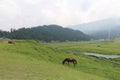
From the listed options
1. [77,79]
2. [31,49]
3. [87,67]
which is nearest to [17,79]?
[77,79]

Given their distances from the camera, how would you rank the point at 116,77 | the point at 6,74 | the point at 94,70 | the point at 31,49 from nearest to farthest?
1. the point at 6,74
2. the point at 116,77
3. the point at 94,70
4. the point at 31,49

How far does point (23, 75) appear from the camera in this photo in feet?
87.9

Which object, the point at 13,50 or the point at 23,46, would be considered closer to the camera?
the point at 13,50

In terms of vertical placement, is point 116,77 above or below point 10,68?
below

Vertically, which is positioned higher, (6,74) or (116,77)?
(6,74)

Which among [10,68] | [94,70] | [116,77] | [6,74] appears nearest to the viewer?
[6,74]

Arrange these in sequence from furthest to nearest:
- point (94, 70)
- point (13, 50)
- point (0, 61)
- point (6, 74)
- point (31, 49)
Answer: point (31, 49) → point (13, 50) → point (94, 70) → point (0, 61) → point (6, 74)

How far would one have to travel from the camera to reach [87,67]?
149 feet

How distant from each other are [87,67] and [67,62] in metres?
3.29

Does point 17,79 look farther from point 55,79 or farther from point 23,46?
point 23,46

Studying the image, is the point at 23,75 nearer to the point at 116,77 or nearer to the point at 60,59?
the point at 116,77

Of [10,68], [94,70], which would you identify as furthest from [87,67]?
[10,68]

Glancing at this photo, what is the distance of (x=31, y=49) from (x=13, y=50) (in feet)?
14.8

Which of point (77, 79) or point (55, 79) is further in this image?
point (77, 79)
